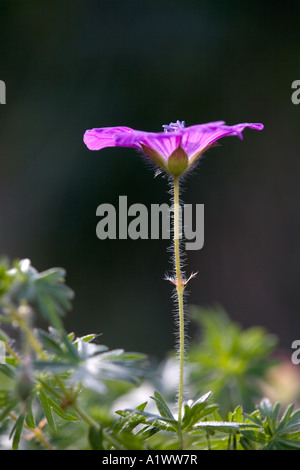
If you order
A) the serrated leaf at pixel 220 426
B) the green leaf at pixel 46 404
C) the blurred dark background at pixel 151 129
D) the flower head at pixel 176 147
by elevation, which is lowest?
the serrated leaf at pixel 220 426

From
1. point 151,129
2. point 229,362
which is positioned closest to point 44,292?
point 229,362

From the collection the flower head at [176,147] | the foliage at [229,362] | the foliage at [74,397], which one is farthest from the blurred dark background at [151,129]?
the flower head at [176,147]

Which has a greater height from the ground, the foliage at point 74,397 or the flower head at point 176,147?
the flower head at point 176,147

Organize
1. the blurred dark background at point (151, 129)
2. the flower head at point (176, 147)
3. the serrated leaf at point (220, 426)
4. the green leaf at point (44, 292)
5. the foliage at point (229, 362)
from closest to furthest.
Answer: the green leaf at point (44, 292), the serrated leaf at point (220, 426), the flower head at point (176, 147), the foliage at point (229, 362), the blurred dark background at point (151, 129)

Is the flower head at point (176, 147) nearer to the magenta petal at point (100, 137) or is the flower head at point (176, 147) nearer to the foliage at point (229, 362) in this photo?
the magenta petal at point (100, 137)

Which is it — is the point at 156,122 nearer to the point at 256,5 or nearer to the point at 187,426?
the point at 256,5

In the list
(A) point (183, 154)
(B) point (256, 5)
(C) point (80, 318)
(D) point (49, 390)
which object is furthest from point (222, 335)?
(B) point (256, 5)

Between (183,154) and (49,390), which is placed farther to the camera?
(183,154)

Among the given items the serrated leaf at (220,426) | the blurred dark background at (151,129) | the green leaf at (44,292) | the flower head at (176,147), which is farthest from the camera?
the blurred dark background at (151,129)
